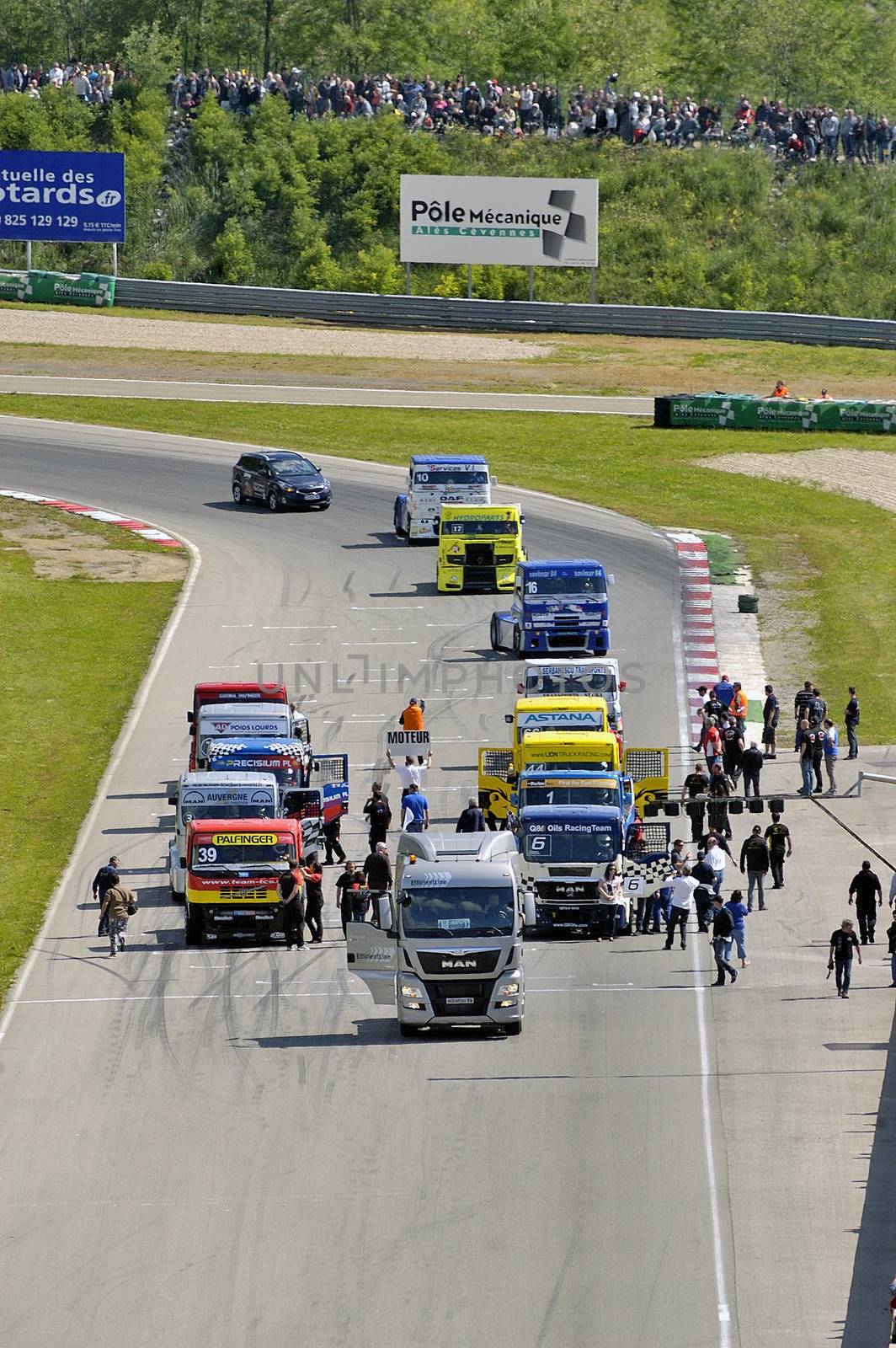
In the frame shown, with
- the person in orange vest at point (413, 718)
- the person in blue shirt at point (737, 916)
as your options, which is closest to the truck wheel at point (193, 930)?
the person in blue shirt at point (737, 916)

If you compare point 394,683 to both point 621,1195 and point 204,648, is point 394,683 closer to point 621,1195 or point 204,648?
point 204,648

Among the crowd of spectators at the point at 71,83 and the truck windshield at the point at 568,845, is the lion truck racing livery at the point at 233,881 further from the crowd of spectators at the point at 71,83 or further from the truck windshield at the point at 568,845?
the crowd of spectators at the point at 71,83

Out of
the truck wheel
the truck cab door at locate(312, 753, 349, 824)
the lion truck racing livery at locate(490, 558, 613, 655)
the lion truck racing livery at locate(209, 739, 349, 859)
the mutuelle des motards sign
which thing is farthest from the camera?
the mutuelle des motards sign

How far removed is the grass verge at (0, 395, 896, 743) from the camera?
4947 cm

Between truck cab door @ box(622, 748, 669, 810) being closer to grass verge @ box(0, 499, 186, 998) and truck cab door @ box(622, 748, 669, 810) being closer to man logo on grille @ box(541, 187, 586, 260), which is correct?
grass verge @ box(0, 499, 186, 998)

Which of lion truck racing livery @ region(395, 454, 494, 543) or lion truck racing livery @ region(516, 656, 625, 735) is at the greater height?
lion truck racing livery @ region(395, 454, 494, 543)

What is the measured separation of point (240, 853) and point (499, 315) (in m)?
55.0

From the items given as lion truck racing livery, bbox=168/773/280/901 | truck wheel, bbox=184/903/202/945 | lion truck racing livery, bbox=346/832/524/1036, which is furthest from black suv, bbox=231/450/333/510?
lion truck racing livery, bbox=346/832/524/1036

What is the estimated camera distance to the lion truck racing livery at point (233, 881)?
3055cm

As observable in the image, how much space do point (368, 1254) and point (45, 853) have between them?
15.9 meters

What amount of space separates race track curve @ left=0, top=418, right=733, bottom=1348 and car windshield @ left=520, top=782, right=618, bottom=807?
2460 mm

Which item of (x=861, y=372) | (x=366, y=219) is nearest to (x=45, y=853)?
(x=861, y=372)

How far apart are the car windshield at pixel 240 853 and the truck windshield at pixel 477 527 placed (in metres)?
21.4

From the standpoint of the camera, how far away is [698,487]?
2527 inches
